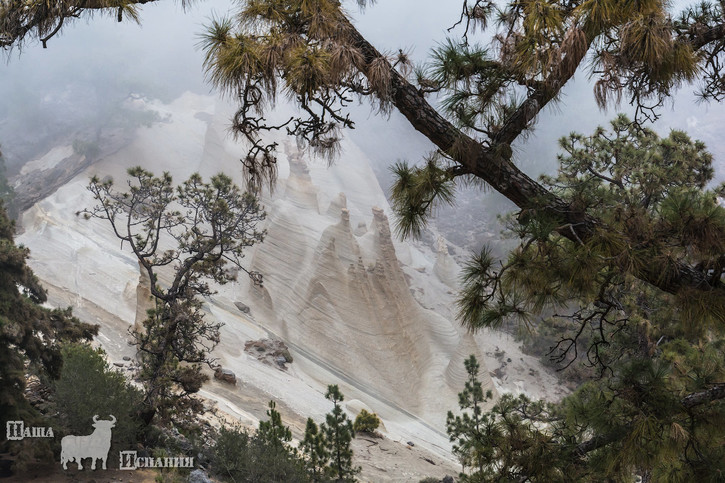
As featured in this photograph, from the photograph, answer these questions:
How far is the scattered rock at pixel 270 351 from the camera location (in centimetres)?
1566

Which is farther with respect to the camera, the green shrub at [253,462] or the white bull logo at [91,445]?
the green shrub at [253,462]

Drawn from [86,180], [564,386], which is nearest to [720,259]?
[564,386]

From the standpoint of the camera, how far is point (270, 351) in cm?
1609

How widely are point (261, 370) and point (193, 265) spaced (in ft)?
24.6

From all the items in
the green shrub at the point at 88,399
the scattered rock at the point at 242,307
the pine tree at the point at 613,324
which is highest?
the scattered rock at the point at 242,307

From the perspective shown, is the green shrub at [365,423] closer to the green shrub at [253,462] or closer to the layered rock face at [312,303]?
the layered rock face at [312,303]

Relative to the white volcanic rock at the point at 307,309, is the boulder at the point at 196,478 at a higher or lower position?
lower

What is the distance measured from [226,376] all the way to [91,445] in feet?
23.1

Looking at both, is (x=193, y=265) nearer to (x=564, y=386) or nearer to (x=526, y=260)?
(x=526, y=260)

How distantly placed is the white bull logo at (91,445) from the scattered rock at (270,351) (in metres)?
9.46

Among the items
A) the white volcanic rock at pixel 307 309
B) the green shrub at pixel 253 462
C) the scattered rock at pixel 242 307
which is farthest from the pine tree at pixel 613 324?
the scattered rock at pixel 242 307

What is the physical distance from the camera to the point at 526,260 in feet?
8.61

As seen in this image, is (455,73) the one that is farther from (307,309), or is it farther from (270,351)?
(307,309)

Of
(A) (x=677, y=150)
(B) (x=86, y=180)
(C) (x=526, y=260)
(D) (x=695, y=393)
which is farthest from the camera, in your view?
(B) (x=86, y=180)
